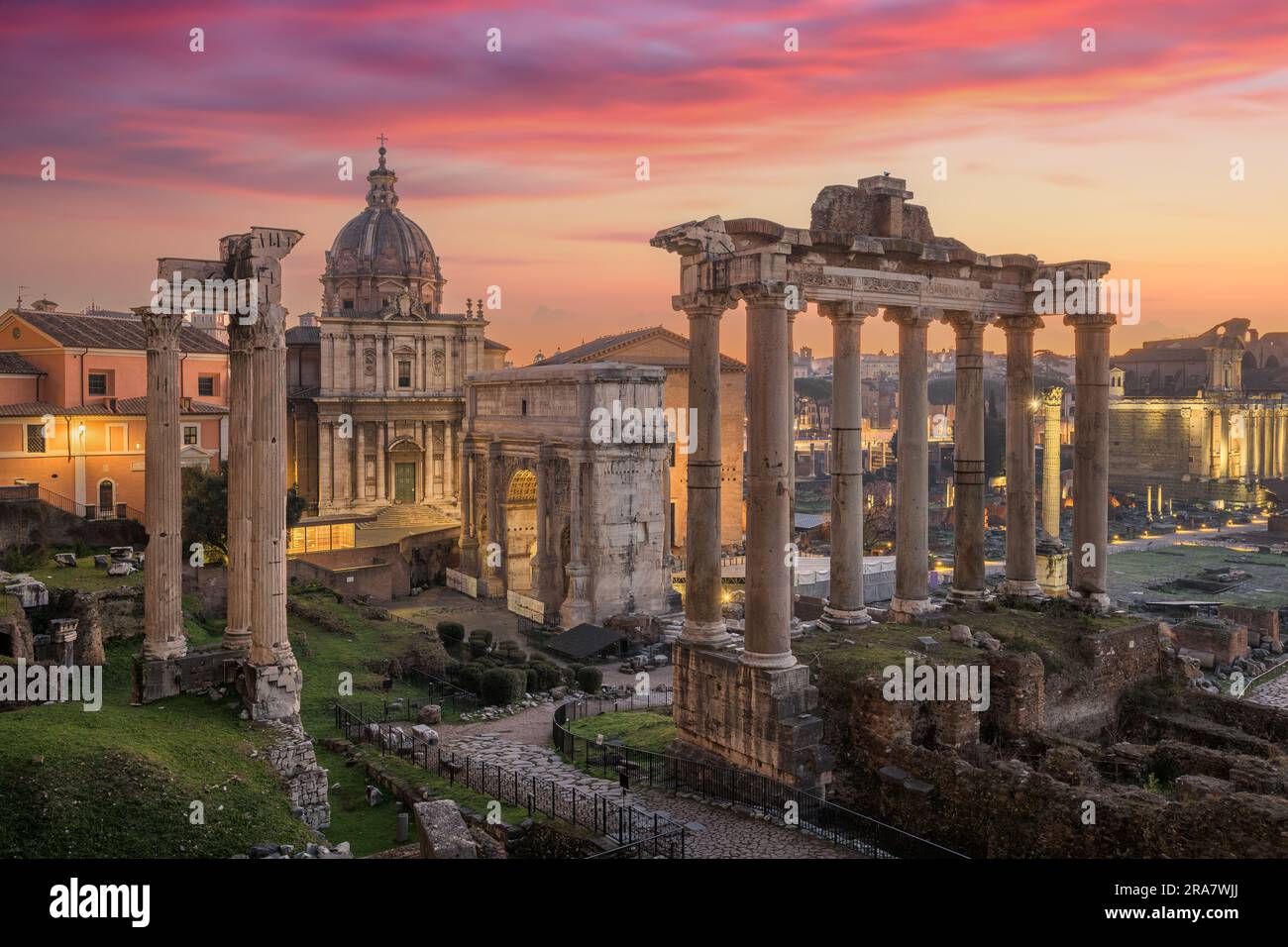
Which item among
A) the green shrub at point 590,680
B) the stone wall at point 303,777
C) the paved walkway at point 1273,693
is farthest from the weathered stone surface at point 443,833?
the paved walkway at point 1273,693

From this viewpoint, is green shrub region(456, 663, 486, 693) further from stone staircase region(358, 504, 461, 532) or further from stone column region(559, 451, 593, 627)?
stone staircase region(358, 504, 461, 532)

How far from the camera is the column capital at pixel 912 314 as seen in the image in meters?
19.5

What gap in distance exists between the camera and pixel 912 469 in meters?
20.1

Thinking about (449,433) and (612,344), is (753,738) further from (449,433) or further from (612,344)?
(612,344)

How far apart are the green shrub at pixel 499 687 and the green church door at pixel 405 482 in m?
29.5

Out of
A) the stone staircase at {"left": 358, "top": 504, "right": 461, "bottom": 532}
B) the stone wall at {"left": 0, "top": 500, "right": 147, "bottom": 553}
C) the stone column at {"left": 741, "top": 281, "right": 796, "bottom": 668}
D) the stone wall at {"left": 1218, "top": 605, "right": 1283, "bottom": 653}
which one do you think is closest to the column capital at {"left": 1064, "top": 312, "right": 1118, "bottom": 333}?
the stone column at {"left": 741, "top": 281, "right": 796, "bottom": 668}

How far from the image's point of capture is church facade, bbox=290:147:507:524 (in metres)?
52.3

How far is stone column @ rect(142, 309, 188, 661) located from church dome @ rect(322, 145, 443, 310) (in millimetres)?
37260

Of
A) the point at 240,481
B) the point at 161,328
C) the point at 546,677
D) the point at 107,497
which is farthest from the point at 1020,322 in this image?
the point at 107,497

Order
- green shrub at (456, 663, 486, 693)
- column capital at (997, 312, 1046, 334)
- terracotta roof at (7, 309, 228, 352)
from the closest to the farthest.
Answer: column capital at (997, 312, 1046, 334), green shrub at (456, 663, 486, 693), terracotta roof at (7, 309, 228, 352)

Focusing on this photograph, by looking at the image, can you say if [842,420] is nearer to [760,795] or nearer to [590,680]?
[760,795]

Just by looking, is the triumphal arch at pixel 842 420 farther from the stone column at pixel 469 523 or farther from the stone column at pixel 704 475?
the stone column at pixel 469 523
